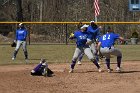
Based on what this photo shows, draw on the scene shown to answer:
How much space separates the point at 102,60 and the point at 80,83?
7.53m

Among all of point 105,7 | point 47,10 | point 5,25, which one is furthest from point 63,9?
point 5,25

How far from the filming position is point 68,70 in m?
17.8

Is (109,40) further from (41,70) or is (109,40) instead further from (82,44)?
(41,70)

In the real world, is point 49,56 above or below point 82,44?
below

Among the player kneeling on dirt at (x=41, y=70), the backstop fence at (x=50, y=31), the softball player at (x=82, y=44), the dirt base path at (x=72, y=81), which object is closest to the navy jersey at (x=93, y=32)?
the dirt base path at (x=72, y=81)

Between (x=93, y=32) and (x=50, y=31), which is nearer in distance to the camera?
(x=93, y=32)

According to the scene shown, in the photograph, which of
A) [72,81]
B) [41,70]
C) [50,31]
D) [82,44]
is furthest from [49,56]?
[50,31]

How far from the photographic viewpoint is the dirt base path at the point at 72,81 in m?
13.1

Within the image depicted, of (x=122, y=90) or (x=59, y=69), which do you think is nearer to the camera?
(x=122, y=90)

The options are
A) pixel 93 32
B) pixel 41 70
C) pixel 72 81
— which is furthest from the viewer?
pixel 93 32

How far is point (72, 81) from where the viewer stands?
48.7 ft

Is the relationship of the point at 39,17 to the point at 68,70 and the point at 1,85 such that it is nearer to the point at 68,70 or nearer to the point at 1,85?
the point at 68,70

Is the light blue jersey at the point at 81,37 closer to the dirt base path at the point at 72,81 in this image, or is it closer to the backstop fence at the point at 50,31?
the dirt base path at the point at 72,81

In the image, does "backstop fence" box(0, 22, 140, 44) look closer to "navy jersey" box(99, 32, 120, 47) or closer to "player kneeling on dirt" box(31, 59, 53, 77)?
"navy jersey" box(99, 32, 120, 47)
